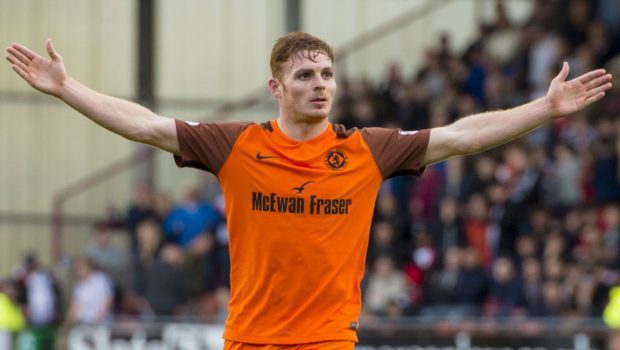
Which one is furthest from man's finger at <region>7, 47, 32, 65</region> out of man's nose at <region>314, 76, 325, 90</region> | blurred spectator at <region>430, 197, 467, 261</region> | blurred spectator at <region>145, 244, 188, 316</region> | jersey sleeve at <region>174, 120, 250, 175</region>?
blurred spectator at <region>145, 244, 188, 316</region>

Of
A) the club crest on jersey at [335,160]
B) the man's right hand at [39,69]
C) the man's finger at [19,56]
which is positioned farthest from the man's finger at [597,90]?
the man's finger at [19,56]

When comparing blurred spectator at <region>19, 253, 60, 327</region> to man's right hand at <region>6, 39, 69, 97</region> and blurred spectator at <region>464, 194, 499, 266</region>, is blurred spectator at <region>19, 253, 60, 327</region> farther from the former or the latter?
man's right hand at <region>6, 39, 69, 97</region>

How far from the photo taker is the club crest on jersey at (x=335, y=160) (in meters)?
7.39

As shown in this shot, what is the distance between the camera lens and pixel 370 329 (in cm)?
1576

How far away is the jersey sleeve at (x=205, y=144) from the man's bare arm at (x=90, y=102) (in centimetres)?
5

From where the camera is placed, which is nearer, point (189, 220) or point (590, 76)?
point (590, 76)

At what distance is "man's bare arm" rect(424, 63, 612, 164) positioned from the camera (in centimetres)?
744

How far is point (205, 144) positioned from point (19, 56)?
1.03 metres

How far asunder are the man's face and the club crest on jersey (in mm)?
186

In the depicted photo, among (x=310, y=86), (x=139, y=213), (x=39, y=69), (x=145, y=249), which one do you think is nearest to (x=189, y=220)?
(x=145, y=249)

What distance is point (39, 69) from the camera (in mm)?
7453

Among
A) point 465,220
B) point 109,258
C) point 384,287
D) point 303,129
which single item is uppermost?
point 109,258

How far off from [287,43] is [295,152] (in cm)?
54

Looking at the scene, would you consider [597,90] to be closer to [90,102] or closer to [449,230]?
[90,102]
